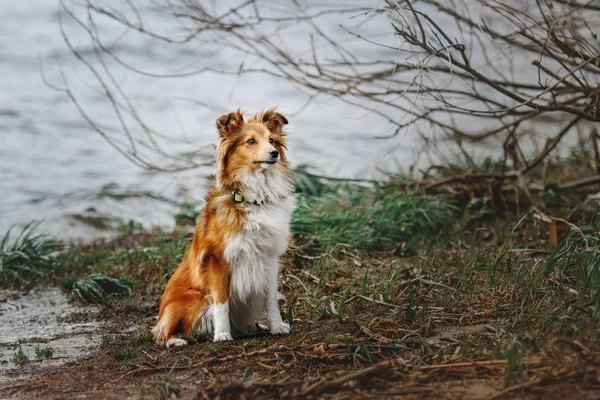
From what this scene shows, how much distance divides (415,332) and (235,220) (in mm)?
1496

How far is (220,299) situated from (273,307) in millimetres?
402

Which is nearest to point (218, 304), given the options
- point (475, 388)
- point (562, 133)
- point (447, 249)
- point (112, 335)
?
point (112, 335)

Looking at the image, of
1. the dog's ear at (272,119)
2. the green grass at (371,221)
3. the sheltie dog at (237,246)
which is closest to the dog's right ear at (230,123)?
the sheltie dog at (237,246)

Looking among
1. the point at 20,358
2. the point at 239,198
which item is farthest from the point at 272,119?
the point at 20,358

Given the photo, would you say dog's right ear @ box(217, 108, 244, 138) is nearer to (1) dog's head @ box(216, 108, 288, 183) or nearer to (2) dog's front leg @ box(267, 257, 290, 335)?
(1) dog's head @ box(216, 108, 288, 183)

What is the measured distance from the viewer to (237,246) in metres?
4.90

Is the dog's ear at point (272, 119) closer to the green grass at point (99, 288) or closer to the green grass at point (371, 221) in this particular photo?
the green grass at point (371, 221)

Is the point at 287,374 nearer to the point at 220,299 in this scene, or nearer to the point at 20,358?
the point at 220,299

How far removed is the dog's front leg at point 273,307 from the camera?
198 inches

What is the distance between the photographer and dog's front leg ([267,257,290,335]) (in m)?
5.03

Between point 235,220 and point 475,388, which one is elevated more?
point 235,220

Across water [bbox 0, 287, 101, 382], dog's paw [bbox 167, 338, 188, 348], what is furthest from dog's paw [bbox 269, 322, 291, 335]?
water [bbox 0, 287, 101, 382]

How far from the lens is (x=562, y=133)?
297 inches

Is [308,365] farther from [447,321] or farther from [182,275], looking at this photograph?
[182,275]
